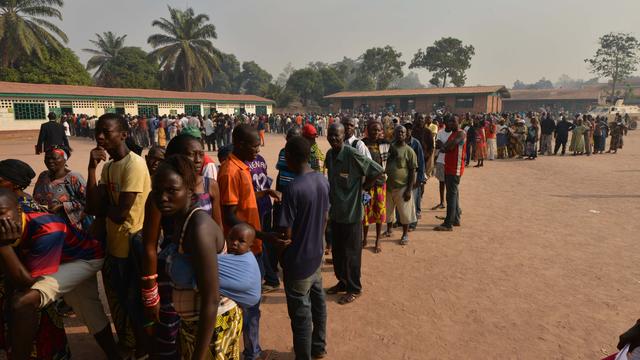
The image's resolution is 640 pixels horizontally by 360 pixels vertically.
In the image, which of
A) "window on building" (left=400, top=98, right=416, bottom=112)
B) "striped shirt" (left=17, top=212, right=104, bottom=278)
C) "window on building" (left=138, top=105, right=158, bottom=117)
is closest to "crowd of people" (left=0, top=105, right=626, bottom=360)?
"striped shirt" (left=17, top=212, right=104, bottom=278)

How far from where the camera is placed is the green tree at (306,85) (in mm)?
47656

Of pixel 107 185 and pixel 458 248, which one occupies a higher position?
pixel 107 185

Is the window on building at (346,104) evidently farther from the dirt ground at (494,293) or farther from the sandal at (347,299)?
the sandal at (347,299)

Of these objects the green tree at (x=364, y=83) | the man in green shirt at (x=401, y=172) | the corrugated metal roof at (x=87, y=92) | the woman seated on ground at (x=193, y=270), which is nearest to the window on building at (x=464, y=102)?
the corrugated metal roof at (x=87, y=92)

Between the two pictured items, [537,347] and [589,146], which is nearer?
[537,347]

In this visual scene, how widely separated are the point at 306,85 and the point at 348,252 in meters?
45.2

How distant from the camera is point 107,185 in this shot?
2.87 meters

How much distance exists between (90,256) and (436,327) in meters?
2.89

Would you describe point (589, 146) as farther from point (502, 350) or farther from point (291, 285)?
point (291, 285)

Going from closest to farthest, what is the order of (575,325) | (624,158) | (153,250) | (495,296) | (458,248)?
(153,250) < (575,325) < (495,296) < (458,248) < (624,158)

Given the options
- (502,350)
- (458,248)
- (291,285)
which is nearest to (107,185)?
(291,285)

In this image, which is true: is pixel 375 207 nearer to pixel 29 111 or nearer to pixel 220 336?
pixel 220 336

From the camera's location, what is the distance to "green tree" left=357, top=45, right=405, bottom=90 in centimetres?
5603

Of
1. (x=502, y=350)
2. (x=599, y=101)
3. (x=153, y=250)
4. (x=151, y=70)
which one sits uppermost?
(x=151, y=70)
